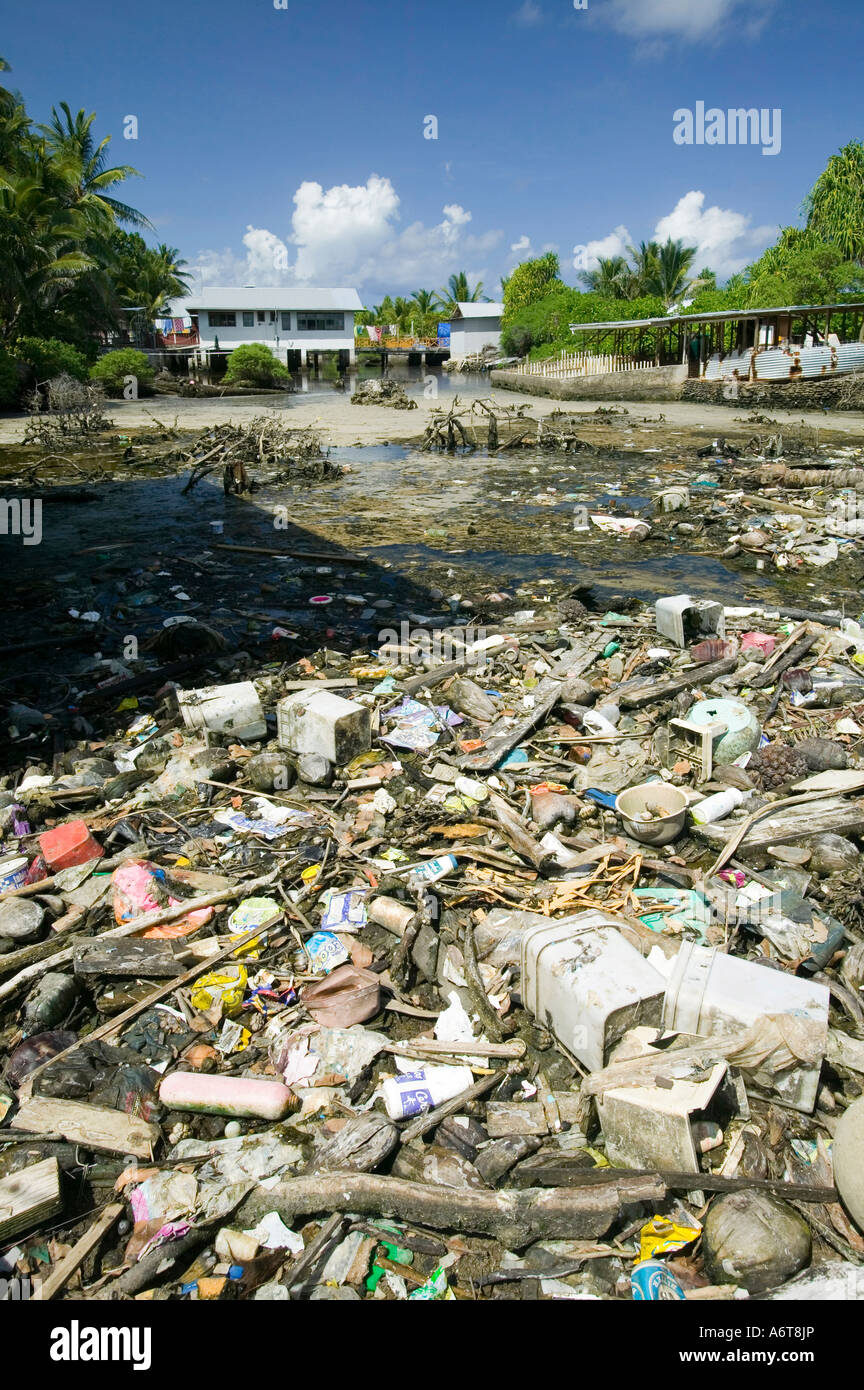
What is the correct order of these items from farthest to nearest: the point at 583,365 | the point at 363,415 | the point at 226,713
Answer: the point at 583,365
the point at 363,415
the point at 226,713

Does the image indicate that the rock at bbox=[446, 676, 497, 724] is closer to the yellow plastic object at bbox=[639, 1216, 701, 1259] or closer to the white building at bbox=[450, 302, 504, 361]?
the yellow plastic object at bbox=[639, 1216, 701, 1259]

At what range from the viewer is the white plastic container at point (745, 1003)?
7.89ft

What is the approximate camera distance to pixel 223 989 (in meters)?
2.99

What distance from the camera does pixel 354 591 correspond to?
817 centimetres

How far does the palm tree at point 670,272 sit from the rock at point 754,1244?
54204mm

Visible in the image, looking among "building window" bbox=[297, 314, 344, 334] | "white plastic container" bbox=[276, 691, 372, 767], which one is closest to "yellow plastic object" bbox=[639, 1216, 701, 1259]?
"white plastic container" bbox=[276, 691, 372, 767]

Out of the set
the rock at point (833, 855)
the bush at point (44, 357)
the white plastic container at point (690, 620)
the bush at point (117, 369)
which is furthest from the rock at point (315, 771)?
the bush at point (117, 369)

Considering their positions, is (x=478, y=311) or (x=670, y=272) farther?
(x=478, y=311)

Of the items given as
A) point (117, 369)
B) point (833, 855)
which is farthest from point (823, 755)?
point (117, 369)

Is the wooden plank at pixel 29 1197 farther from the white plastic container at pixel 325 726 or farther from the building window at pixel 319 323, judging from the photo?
the building window at pixel 319 323

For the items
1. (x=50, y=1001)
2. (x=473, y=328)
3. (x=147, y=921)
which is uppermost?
(x=473, y=328)

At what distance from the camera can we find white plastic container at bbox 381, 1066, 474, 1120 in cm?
247

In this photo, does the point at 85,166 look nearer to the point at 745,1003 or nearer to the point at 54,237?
the point at 54,237

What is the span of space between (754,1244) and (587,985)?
0.77 metres
